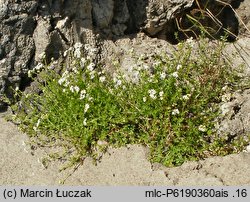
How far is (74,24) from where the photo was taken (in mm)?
5195

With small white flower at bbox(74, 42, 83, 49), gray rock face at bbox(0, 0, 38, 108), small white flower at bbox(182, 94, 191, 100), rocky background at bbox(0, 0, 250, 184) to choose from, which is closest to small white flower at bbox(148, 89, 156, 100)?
small white flower at bbox(182, 94, 191, 100)

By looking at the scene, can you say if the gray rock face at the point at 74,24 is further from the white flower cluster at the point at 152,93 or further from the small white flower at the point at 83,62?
the white flower cluster at the point at 152,93

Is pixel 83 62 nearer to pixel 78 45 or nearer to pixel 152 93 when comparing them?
pixel 78 45

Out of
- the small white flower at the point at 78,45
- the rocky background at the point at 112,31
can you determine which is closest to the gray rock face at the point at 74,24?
Answer: the rocky background at the point at 112,31

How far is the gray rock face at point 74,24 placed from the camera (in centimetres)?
487

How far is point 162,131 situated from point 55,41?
157cm

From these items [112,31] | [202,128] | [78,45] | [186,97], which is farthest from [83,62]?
[202,128]

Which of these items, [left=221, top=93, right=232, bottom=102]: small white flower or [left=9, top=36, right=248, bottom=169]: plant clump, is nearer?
[left=9, top=36, right=248, bottom=169]: plant clump

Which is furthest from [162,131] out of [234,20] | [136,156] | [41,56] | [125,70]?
[234,20]

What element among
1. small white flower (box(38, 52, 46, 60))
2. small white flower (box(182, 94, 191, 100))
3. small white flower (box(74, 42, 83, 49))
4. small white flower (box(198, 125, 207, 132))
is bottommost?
small white flower (box(198, 125, 207, 132))

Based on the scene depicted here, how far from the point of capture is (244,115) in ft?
15.0

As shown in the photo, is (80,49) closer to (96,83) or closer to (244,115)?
(96,83)

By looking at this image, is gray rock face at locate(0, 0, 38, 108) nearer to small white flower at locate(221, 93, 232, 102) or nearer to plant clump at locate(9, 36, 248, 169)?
plant clump at locate(9, 36, 248, 169)

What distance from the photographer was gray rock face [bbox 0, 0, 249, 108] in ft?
16.0
